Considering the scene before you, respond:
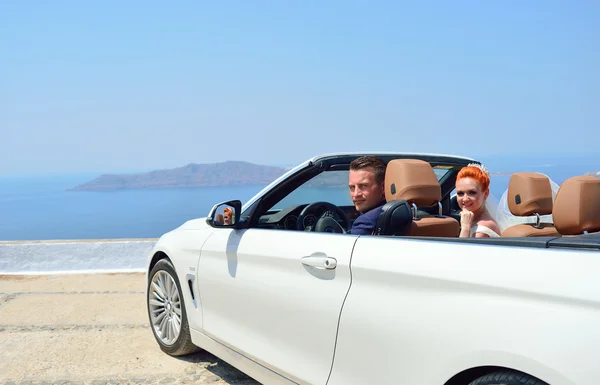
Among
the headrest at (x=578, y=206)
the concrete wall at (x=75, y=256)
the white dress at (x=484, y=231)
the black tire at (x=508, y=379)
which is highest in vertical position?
the headrest at (x=578, y=206)

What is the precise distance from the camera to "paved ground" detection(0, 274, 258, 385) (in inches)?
167

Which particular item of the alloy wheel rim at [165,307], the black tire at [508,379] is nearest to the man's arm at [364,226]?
Answer: the black tire at [508,379]

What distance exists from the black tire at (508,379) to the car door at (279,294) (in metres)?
0.76

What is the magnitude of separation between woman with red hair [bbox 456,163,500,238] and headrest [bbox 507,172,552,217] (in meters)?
0.17

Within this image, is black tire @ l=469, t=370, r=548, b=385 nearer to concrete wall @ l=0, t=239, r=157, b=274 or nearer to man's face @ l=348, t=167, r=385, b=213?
man's face @ l=348, t=167, r=385, b=213

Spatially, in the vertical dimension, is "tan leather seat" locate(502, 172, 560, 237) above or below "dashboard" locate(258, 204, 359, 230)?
above

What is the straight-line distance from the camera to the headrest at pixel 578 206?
9.05ft

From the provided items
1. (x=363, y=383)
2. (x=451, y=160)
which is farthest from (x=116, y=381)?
(x=451, y=160)

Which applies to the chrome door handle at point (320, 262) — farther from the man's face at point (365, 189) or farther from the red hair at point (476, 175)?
the red hair at point (476, 175)

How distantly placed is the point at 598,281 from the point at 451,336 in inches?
21.0

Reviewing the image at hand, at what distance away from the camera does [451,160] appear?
4.34m

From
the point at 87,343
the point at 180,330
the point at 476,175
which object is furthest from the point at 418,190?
the point at 87,343

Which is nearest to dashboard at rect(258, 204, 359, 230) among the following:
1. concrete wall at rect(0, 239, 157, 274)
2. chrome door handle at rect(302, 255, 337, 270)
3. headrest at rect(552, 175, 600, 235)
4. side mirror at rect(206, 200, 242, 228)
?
side mirror at rect(206, 200, 242, 228)

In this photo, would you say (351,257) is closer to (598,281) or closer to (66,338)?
(598,281)
